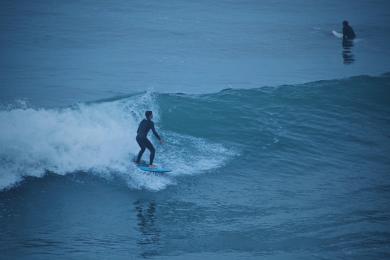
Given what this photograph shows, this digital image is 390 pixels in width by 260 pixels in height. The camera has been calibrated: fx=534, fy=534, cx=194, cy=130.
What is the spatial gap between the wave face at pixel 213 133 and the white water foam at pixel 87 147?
0.03 metres

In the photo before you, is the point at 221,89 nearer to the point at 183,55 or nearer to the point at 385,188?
the point at 183,55

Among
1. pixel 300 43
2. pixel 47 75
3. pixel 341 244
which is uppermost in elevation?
pixel 300 43

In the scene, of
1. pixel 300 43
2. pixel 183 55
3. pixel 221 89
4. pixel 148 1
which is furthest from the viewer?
pixel 148 1

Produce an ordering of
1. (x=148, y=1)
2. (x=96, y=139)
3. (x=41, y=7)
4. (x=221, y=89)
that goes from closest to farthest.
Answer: (x=96, y=139)
(x=221, y=89)
(x=41, y=7)
(x=148, y=1)

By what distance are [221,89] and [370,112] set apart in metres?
5.73

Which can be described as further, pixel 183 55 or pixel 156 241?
pixel 183 55

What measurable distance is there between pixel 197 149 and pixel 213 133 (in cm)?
164

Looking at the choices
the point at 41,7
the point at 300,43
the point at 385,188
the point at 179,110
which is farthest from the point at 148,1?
the point at 385,188

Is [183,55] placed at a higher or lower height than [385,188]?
higher

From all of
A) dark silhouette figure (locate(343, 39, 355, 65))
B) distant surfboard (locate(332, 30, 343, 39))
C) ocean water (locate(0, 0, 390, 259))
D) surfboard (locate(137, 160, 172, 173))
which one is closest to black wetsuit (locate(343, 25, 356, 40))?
dark silhouette figure (locate(343, 39, 355, 65))

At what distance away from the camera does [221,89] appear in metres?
21.3

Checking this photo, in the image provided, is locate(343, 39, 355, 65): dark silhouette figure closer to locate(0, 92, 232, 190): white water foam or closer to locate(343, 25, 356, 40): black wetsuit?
locate(343, 25, 356, 40): black wetsuit

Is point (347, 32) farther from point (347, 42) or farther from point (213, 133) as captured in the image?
point (213, 133)

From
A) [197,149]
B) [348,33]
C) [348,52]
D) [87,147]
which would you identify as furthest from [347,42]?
[87,147]
